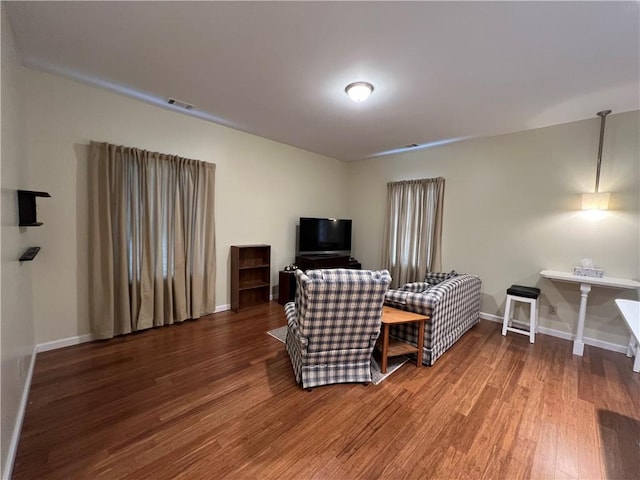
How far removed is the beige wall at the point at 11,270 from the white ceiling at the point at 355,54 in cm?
60

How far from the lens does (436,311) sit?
2660mm

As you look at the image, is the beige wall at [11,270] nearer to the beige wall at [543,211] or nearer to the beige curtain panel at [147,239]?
the beige curtain panel at [147,239]

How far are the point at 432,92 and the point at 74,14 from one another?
2980mm

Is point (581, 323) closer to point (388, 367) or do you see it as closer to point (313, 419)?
point (388, 367)

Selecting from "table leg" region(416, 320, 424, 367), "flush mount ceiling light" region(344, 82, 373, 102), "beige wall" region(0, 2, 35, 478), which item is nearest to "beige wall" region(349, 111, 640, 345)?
"table leg" region(416, 320, 424, 367)

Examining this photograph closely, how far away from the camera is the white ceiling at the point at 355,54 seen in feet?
5.61

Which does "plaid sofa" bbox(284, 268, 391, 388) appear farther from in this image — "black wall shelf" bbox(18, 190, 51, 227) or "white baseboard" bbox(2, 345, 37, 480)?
"black wall shelf" bbox(18, 190, 51, 227)

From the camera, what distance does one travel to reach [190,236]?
3627 mm

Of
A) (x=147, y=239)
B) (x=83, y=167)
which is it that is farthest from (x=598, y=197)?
(x=83, y=167)

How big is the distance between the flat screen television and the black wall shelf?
3392 millimetres

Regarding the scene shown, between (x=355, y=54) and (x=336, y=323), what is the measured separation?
219 centimetres

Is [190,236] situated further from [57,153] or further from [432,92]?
[432,92]

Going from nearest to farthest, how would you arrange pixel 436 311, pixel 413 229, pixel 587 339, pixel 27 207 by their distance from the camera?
pixel 27 207 < pixel 436 311 < pixel 587 339 < pixel 413 229

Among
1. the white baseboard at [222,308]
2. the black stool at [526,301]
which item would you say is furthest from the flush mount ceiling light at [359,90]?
the white baseboard at [222,308]
